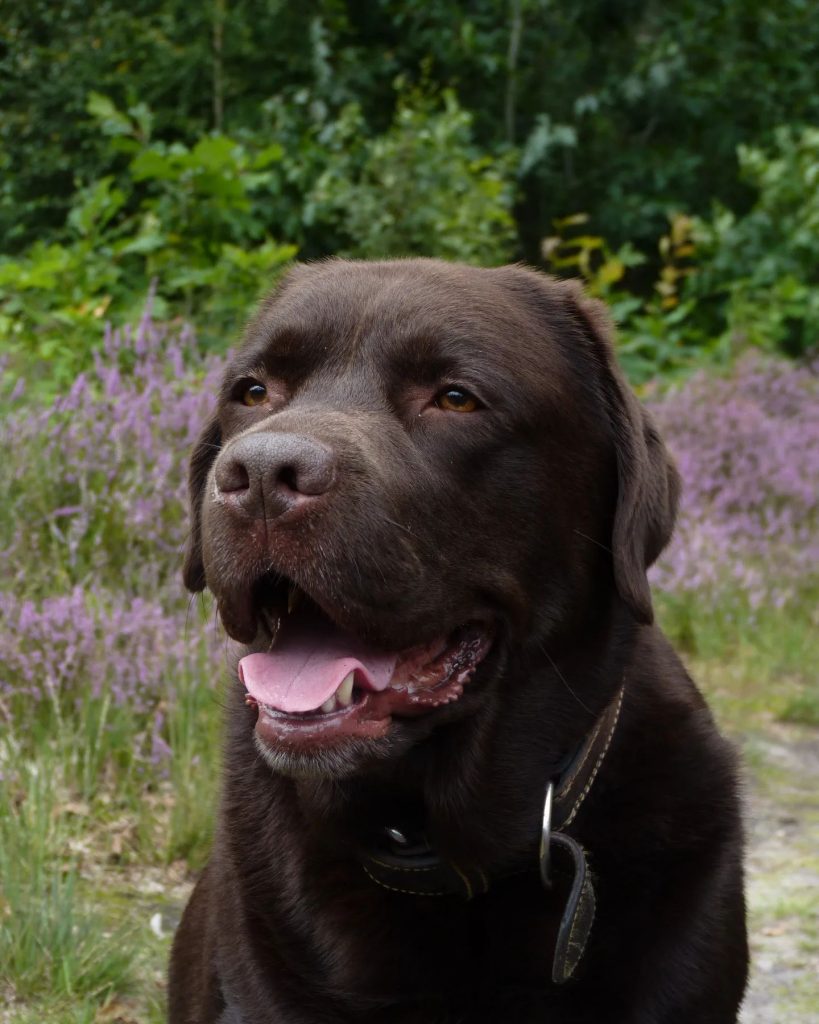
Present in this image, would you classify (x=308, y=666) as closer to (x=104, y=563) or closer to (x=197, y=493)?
(x=197, y=493)

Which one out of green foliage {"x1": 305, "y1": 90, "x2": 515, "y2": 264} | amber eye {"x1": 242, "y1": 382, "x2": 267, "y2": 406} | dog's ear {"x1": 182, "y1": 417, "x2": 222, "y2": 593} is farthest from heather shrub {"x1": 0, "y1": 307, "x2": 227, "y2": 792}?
green foliage {"x1": 305, "y1": 90, "x2": 515, "y2": 264}

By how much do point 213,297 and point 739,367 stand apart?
3.19 m

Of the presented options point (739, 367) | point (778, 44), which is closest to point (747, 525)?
point (739, 367)

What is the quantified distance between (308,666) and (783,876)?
7.77ft

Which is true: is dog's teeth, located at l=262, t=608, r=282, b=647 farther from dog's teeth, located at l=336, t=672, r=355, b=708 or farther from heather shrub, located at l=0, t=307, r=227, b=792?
heather shrub, located at l=0, t=307, r=227, b=792

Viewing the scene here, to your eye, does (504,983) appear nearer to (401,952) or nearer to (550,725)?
(401,952)

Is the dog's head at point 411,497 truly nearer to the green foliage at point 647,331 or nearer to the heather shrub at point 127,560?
the heather shrub at point 127,560

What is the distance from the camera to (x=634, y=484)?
106 inches

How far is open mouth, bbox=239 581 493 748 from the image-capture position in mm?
2346

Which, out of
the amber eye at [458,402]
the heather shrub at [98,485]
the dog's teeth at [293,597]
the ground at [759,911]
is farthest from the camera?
the heather shrub at [98,485]

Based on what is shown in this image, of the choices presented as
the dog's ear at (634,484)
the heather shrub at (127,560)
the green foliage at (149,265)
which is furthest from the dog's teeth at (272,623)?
the green foliage at (149,265)

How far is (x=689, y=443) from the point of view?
740 centimetres

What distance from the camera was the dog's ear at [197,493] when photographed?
3.00 meters

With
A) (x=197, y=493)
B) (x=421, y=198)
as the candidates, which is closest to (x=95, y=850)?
(x=197, y=493)
